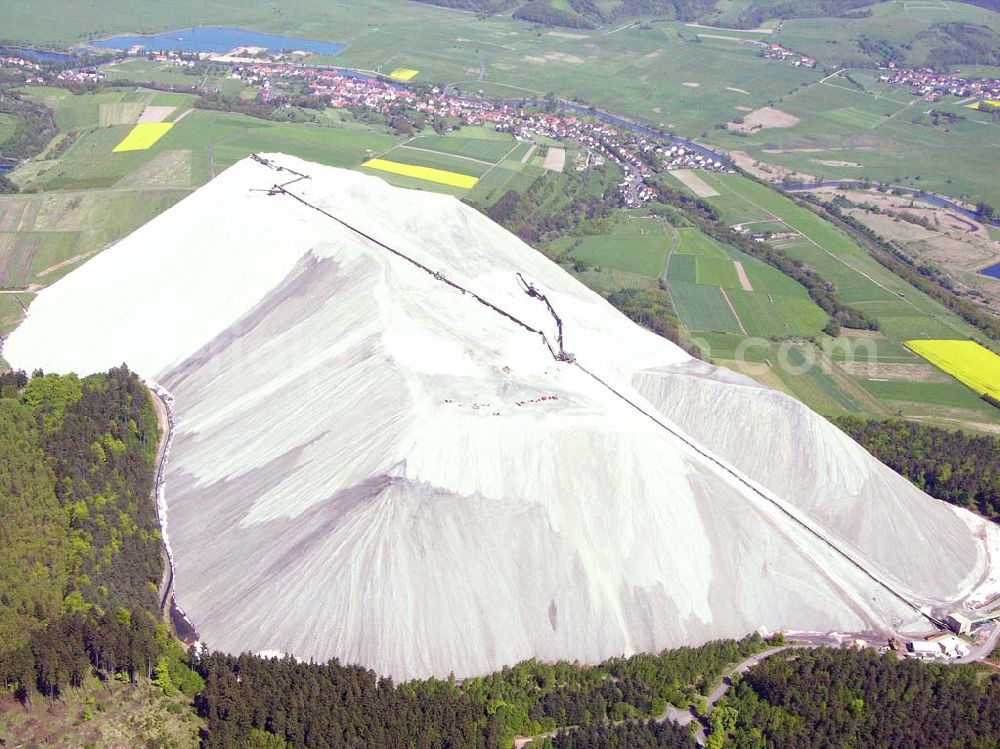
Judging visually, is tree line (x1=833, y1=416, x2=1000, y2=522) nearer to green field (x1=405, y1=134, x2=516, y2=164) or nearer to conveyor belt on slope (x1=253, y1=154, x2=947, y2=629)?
conveyor belt on slope (x1=253, y1=154, x2=947, y2=629)

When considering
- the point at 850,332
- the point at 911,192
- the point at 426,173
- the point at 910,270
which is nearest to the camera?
the point at 850,332

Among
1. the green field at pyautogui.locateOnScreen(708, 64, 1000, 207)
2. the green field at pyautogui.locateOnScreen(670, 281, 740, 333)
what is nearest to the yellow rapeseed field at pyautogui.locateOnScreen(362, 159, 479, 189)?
the green field at pyautogui.locateOnScreen(670, 281, 740, 333)

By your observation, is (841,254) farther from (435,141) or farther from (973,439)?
(435,141)

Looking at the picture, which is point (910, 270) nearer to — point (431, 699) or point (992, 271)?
point (992, 271)

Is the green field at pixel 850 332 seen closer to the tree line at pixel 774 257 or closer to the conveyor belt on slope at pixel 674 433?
the tree line at pixel 774 257

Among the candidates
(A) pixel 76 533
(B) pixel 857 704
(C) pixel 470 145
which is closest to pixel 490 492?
(B) pixel 857 704

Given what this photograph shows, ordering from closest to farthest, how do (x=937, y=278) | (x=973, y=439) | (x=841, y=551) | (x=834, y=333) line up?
(x=841, y=551) → (x=973, y=439) → (x=834, y=333) → (x=937, y=278)

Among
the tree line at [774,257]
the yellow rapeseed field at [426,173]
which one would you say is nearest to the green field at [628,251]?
the tree line at [774,257]

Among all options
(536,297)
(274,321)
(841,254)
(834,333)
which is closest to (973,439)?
(834,333)
